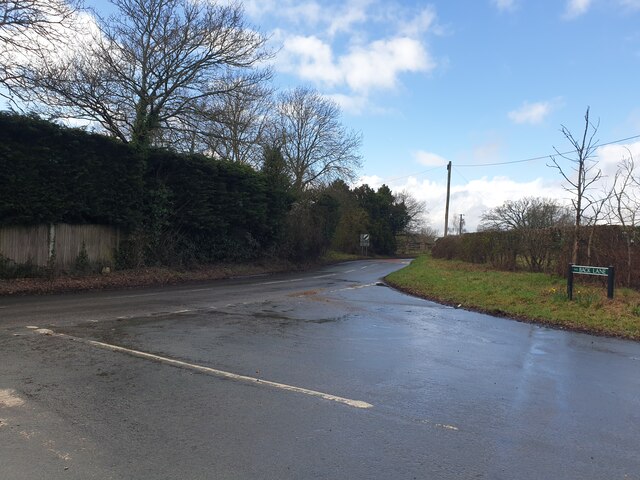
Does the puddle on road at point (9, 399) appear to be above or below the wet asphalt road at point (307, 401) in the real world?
below

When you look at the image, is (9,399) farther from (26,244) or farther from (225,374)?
(26,244)

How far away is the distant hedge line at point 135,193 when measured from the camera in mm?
15602

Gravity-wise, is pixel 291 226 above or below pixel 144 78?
below

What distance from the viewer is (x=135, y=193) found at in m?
19.4

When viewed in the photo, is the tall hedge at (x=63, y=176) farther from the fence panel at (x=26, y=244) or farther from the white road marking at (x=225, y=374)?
the white road marking at (x=225, y=374)

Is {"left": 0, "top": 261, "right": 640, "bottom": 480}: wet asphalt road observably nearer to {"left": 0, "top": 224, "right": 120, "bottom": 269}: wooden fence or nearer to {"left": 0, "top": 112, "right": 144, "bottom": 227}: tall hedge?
{"left": 0, "top": 224, "right": 120, "bottom": 269}: wooden fence

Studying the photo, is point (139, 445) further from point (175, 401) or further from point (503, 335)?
point (503, 335)

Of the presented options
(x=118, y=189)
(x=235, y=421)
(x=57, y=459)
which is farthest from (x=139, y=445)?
(x=118, y=189)

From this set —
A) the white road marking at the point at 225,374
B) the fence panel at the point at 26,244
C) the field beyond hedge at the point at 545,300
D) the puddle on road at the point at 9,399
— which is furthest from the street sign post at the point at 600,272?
the fence panel at the point at 26,244

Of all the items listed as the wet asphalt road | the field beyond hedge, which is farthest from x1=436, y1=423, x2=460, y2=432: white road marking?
the field beyond hedge

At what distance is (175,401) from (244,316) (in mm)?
5752

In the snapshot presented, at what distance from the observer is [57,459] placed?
3.76m

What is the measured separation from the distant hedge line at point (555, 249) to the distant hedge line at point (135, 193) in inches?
505

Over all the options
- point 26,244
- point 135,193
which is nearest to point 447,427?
point 26,244
